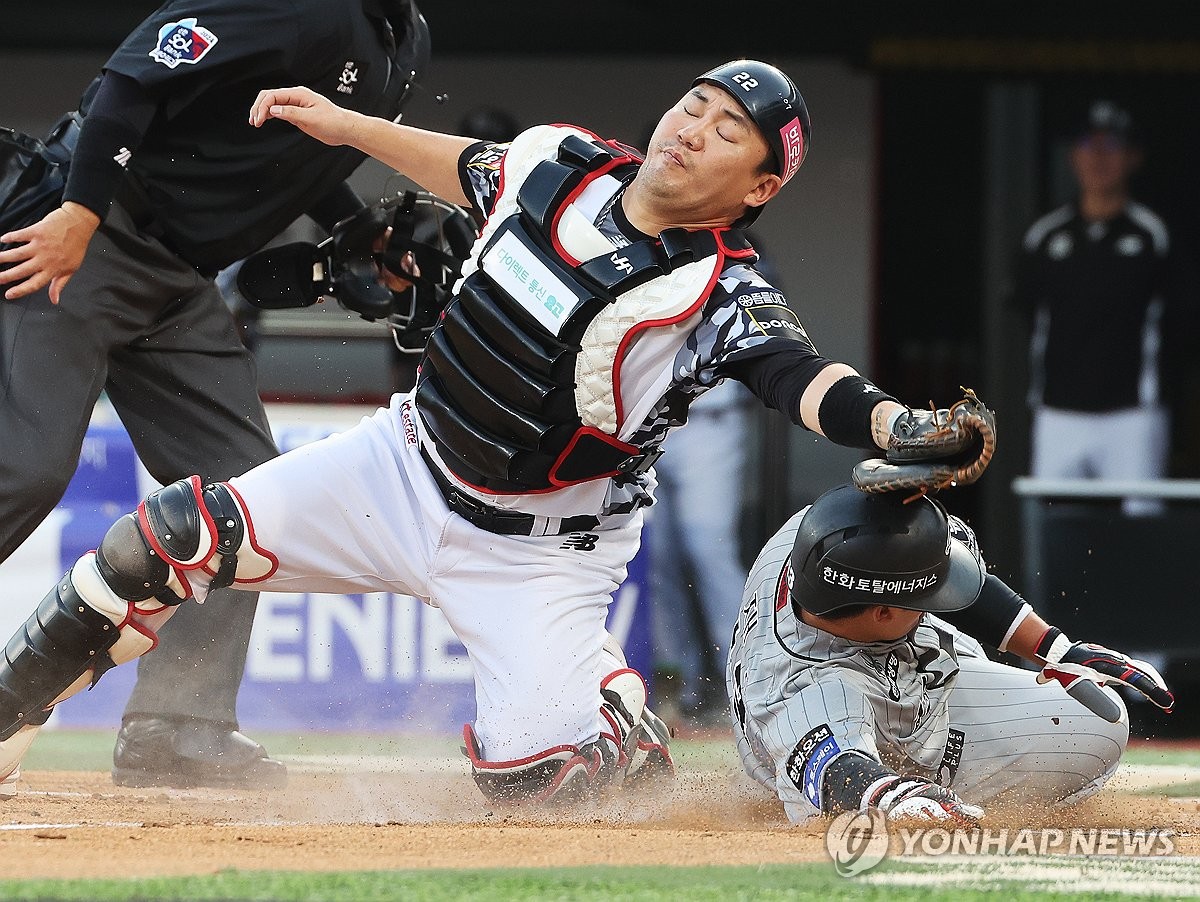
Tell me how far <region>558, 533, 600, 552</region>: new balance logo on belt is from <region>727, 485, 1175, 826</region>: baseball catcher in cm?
44

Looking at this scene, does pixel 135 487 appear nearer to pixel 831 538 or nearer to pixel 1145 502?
pixel 831 538

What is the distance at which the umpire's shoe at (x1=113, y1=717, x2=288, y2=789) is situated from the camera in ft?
15.3

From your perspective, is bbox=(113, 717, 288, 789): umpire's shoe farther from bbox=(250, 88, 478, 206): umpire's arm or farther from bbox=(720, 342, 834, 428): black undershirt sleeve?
bbox=(720, 342, 834, 428): black undershirt sleeve

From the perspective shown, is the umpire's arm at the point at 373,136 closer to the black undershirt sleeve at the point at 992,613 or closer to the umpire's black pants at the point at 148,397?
the umpire's black pants at the point at 148,397

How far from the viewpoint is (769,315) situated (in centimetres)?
352

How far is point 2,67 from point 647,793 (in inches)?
246

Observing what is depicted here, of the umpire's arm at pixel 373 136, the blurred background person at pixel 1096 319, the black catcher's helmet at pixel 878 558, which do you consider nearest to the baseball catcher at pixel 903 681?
the black catcher's helmet at pixel 878 558

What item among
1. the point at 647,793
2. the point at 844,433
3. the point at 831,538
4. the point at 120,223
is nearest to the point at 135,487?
the point at 120,223

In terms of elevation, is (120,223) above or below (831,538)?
above

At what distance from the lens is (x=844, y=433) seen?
320 cm

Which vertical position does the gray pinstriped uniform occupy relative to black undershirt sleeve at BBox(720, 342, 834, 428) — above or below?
below

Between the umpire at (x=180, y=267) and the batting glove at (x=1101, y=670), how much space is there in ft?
7.00

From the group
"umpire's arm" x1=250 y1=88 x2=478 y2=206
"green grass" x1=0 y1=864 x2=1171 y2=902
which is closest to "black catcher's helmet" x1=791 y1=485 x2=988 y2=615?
"green grass" x1=0 y1=864 x2=1171 y2=902

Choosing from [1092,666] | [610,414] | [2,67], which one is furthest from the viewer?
[2,67]
